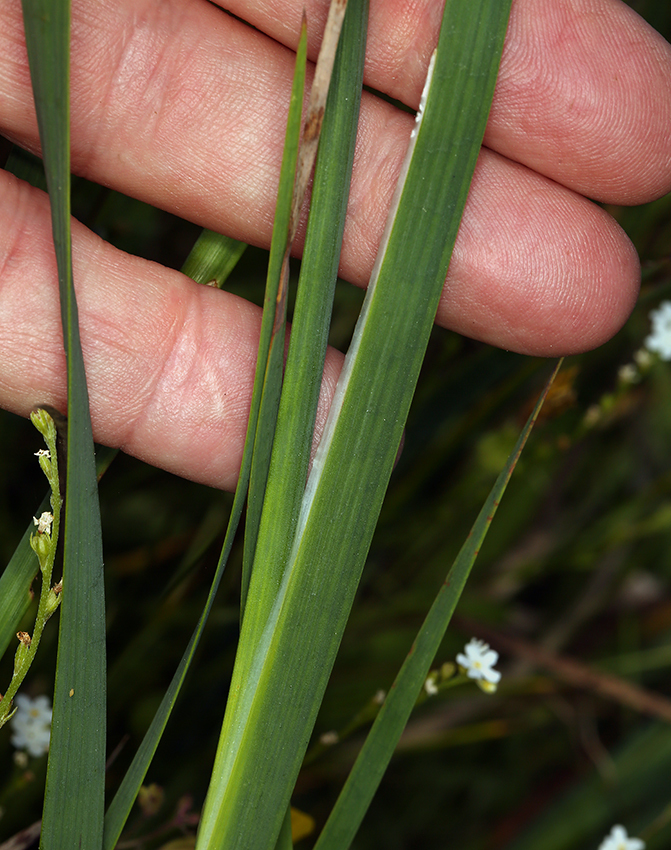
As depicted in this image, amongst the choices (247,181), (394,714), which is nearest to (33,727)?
(394,714)

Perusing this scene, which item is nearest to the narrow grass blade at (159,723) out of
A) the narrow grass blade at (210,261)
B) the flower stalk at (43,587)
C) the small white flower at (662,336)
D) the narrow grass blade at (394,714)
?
the flower stalk at (43,587)

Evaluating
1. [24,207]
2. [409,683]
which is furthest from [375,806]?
[24,207]

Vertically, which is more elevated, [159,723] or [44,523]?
[44,523]

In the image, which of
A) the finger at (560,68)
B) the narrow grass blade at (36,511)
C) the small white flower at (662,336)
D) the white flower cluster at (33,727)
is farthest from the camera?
the small white flower at (662,336)

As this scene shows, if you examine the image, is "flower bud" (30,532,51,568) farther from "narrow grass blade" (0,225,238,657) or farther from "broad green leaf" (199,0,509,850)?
"broad green leaf" (199,0,509,850)

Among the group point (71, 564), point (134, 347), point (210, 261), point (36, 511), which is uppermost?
point (210, 261)

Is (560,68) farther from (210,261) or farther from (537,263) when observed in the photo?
(210,261)

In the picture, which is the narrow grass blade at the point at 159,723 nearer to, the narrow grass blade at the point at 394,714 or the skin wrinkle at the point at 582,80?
the narrow grass blade at the point at 394,714

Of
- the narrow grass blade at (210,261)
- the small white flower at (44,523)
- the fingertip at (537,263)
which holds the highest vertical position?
the fingertip at (537,263)
